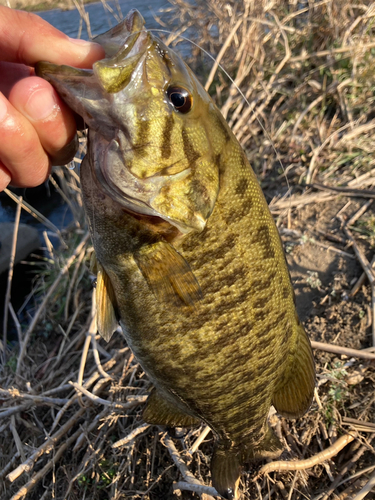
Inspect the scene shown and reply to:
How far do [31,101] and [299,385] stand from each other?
5.21ft

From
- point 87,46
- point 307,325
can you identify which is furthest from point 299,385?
point 87,46

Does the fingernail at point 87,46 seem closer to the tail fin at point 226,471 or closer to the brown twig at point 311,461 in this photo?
the tail fin at point 226,471

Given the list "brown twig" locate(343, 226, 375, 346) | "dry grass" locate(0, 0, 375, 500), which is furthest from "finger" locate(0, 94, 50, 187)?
"brown twig" locate(343, 226, 375, 346)

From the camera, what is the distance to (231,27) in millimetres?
4648

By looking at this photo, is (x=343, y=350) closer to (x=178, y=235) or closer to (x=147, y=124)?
(x=178, y=235)

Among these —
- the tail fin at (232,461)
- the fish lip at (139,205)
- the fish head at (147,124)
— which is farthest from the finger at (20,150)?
the tail fin at (232,461)

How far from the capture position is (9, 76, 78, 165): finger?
1.28 metres

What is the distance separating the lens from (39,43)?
142 cm

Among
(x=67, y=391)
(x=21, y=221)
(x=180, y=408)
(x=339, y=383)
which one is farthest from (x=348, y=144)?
(x=21, y=221)

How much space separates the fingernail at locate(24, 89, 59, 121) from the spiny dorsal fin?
0.57 meters

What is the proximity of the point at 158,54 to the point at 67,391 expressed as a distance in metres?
2.88

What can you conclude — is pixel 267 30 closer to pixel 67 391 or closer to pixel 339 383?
pixel 339 383

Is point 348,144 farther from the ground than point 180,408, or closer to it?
closer to it

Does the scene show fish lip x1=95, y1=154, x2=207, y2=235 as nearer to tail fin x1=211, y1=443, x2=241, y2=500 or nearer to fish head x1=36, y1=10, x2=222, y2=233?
fish head x1=36, y1=10, x2=222, y2=233
